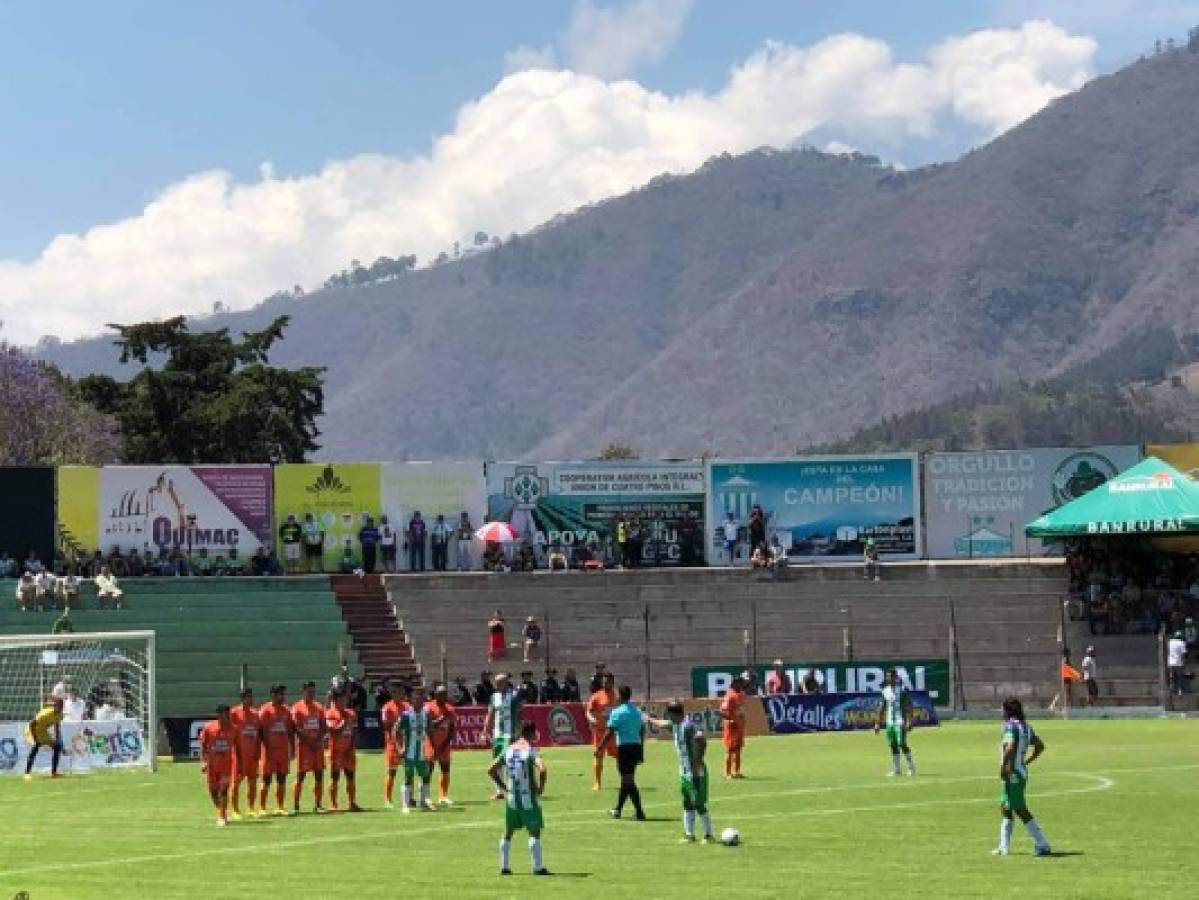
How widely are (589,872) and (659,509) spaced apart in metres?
48.4

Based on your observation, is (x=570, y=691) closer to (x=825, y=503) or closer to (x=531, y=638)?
(x=531, y=638)

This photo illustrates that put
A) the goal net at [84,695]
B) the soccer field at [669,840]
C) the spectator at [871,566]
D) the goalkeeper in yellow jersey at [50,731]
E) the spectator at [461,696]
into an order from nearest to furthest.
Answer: the soccer field at [669,840] → the goalkeeper in yellow jersey at [50,731] → the goal net at [84,695] → the spectator at [461,696] → the spectator at [871,566]

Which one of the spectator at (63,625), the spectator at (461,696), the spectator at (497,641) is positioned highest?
the spectator at (63,625)

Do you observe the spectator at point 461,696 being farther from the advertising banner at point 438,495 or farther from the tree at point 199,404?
the tree at point 199,404

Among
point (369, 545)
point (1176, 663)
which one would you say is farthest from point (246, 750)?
point (369, 545)

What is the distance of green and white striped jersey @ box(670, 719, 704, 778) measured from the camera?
93.2 ft

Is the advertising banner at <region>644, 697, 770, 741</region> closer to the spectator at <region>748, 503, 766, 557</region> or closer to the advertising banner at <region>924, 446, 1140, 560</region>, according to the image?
the spectator at <region>748, 503, 766, 557</region>

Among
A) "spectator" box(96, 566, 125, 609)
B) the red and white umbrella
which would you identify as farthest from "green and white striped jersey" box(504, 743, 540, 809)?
the red and white umbrella

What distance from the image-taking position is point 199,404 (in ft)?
353

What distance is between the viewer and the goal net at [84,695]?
48.4 meters

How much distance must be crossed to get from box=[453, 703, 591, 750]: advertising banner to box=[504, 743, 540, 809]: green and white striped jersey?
27.0 meters

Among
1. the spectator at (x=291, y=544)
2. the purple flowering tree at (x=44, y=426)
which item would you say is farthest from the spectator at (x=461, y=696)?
the purple flowering tree at (x=44, y=426)

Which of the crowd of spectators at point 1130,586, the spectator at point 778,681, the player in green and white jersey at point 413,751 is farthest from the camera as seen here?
the crowd of spectators at point 1130,586

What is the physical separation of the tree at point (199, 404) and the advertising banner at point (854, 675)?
48580mm
